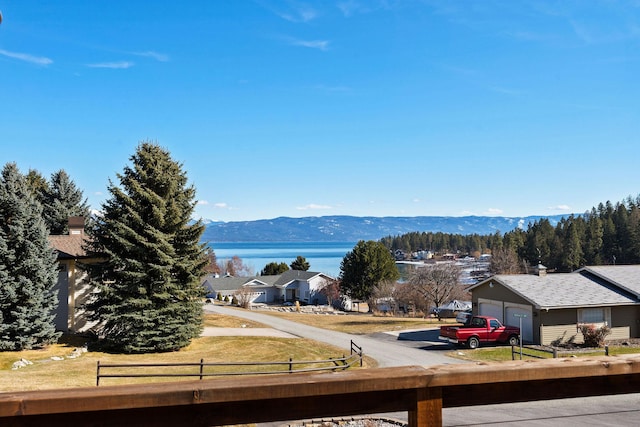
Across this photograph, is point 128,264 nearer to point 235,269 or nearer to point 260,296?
point 260,296

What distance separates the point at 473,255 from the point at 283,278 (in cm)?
13141

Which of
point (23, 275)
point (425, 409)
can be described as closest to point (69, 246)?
point (23, 275)

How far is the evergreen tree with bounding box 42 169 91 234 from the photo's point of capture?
47812 millimetres

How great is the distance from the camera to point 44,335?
88.9ft

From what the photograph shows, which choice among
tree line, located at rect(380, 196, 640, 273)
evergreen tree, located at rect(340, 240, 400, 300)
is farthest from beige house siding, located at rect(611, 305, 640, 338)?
tree line, located at rect(380, 196, 640, 273)

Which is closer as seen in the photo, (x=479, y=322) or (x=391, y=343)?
(x=479, y=322)

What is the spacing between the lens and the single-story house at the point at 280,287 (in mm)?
78812

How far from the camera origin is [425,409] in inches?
86.0

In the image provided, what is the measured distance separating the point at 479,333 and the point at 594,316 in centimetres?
891

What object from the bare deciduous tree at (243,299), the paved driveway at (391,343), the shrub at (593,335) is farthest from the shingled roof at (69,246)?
the shrub at (593,335)

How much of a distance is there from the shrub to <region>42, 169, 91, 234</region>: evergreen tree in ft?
141

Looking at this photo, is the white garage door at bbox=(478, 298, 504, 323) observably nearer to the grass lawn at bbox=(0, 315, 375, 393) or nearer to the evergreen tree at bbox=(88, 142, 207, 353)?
the grass lawn at bbox=(0, 315, 375, 393)

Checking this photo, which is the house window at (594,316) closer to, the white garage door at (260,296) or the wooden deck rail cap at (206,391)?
the wooden deck rail cap at (206,391)

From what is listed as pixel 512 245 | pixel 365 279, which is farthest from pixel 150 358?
pixel 512 245
